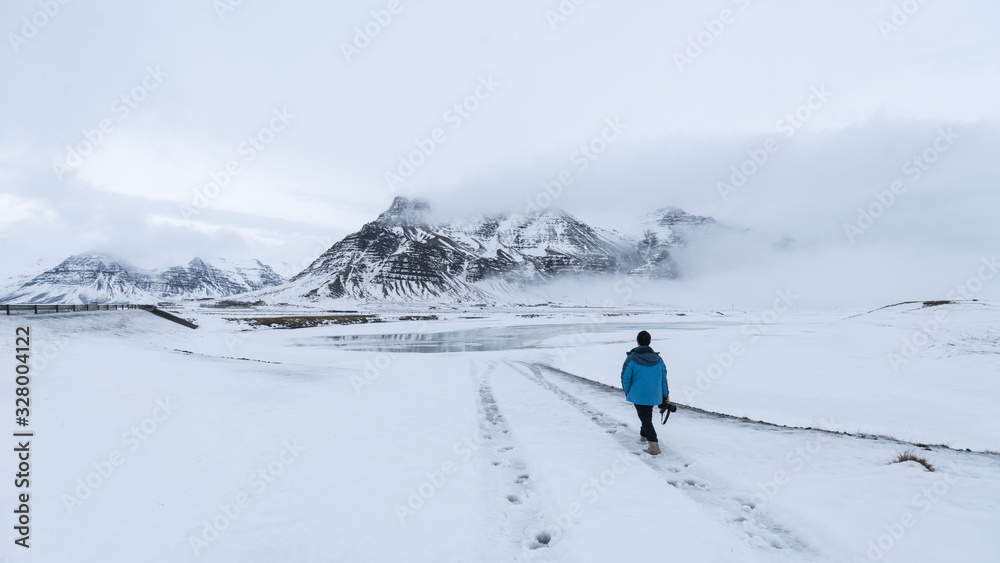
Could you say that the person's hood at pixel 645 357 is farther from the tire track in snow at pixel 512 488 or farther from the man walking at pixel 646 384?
the tire track in snow at pixel 512 488

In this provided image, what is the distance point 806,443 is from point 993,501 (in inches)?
128

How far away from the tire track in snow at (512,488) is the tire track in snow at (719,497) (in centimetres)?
245

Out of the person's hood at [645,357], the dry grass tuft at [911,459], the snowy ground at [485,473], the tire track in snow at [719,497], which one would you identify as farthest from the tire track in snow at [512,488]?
the dry grass tuft at [911,459]

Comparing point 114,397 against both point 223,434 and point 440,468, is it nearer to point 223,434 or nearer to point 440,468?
point 223,434

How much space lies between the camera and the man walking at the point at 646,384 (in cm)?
912

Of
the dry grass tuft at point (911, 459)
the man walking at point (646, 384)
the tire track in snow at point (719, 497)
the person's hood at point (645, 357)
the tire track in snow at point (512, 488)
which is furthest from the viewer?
the person's hood at point (645, 357)

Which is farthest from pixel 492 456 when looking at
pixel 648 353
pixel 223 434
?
pixel 223 434

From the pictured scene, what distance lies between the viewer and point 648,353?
9.38 m

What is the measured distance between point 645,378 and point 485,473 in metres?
3.84

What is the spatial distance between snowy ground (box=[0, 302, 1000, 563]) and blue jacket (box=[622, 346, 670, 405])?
45.7 inches

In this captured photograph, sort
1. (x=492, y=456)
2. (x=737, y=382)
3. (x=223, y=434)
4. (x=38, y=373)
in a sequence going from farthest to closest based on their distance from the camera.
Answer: (x=737, y=382), (x=38, y=373), (x=223, y=434), (x=492, y=456)

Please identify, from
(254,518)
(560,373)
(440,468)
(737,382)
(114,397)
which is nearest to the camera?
(254,518)

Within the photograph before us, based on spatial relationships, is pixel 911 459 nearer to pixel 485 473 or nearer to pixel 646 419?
pixel 646 419

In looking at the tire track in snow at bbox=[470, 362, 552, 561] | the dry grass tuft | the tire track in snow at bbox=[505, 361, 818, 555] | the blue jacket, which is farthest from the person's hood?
the dry grass tuft
